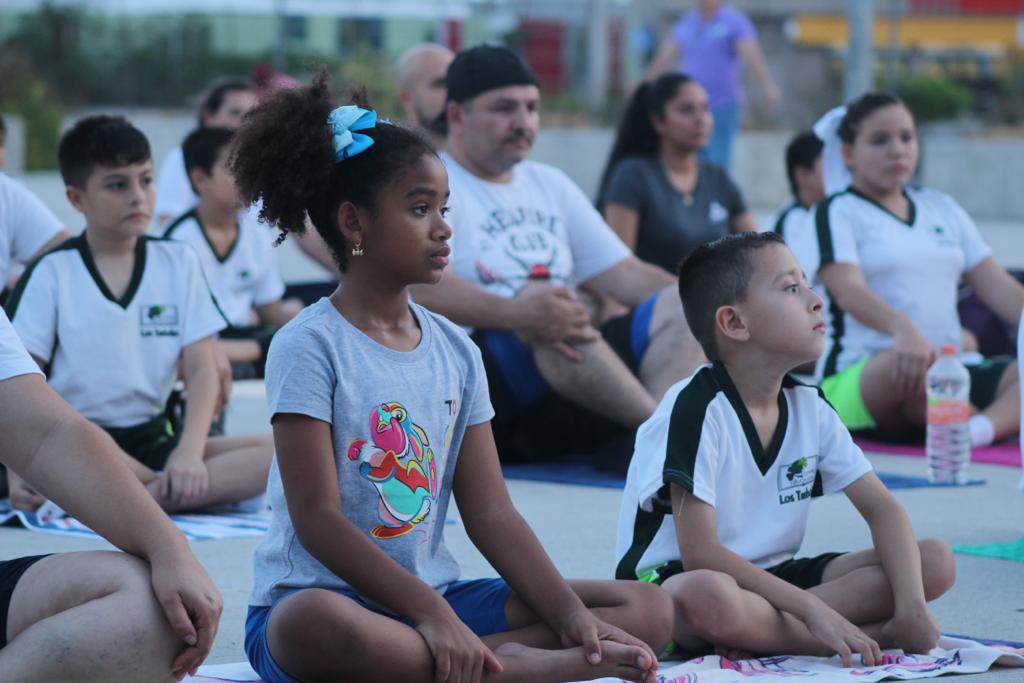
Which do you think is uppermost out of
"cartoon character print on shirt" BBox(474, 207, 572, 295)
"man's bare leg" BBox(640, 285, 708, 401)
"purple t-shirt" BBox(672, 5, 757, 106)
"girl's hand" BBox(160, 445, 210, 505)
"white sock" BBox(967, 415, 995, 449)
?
"purple t-shirt" BBox(672, 5, 757, 106)

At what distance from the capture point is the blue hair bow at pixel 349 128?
10.8 ft

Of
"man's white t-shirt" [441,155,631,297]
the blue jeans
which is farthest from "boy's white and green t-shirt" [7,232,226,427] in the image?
the blue jeans

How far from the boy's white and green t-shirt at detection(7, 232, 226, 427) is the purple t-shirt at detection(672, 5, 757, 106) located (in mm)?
8175

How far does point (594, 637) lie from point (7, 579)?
3.49 feet

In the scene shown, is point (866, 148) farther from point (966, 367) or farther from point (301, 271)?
point (301, 271)

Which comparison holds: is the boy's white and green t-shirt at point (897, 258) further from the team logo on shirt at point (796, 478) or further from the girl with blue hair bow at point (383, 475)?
the girl with blue hair bow at point (383, 475)

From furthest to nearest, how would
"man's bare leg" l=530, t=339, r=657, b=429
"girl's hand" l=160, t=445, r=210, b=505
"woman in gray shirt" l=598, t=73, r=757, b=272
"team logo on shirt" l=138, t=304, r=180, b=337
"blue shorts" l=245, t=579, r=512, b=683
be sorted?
"woman in gray shirt" l=598, t=73, r=757, b=272, "man's bare leg" l=530, t=339, r=657, b=429, "team logo on shirt" l=138, t=304, r=180, b=337, "girl's hand" l=160, t=445, r=210, b=505, "blue shorts" l=245, t=579, r=512, b=683

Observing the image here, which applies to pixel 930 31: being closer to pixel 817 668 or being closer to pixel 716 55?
pixel 716 55

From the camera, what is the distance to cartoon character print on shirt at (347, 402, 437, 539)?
3164 mm

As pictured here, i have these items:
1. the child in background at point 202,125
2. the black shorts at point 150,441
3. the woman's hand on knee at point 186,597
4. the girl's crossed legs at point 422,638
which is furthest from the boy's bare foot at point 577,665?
the child in background at point 202,125

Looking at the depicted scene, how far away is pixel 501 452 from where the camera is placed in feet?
20.3

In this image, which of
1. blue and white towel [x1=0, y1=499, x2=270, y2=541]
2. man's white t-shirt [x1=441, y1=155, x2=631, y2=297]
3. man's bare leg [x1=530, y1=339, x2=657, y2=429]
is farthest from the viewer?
man's white t-shirt [x1=441, y1=155, x2=631, y2=297]

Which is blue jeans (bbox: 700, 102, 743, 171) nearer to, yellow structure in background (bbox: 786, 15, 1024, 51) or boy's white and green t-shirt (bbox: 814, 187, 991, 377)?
boy's white and green t-shirt (bbox: 814, 187, 991, 377)

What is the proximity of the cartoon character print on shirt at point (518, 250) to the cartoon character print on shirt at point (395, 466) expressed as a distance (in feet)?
8.99
